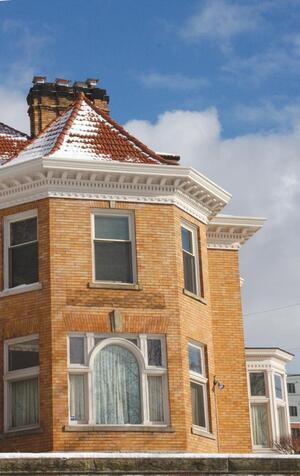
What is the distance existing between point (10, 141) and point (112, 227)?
269 inches

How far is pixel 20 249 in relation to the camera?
83.3 ft

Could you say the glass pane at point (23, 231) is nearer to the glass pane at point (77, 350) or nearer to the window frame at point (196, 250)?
the glass pane at point (77, 350)

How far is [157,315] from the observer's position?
81.6ft

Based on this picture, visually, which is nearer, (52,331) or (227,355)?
(52,331)

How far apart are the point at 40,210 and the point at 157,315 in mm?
3643

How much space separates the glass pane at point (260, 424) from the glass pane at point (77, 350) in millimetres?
9356

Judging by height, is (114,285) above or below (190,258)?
below

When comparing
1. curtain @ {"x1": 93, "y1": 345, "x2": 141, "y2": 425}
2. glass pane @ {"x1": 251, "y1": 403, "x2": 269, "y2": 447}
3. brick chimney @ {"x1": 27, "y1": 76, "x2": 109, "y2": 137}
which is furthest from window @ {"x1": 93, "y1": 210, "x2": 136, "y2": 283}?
glass pane @ {"x1": 251, "y1": 403, "x2": 269, "y2": 447}

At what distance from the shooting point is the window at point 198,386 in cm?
2527

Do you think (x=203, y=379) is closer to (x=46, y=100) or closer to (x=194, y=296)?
(x=194, y=296)

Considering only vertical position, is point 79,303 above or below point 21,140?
below

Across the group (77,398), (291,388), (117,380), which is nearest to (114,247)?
(117,380)

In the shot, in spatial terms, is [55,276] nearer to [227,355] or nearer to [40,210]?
[40,210]

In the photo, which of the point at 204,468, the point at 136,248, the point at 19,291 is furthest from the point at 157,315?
the point at 204,468
